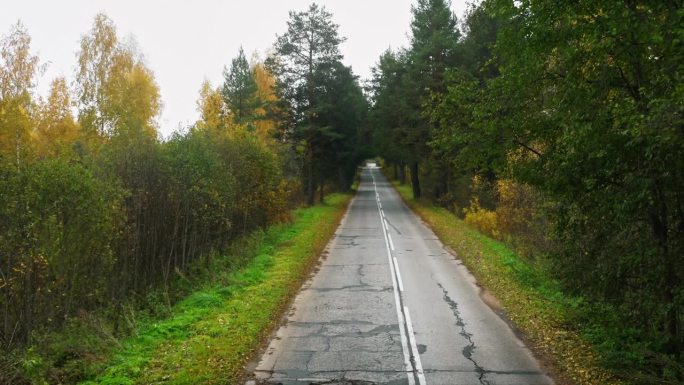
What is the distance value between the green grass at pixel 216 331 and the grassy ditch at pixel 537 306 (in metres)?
5.49

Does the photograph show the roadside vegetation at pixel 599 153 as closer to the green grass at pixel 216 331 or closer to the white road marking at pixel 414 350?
the white road marking at pixel 414 350

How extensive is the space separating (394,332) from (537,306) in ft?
13.4

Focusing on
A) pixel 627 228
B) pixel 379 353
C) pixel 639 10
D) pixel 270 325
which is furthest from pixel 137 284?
pixel 639 10

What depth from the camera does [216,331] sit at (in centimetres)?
1058

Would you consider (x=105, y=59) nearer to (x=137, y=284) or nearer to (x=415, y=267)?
(x=137, y=284)

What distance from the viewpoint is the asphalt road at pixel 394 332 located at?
869cm

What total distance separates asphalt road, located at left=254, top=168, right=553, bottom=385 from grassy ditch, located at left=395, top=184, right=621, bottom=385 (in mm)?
428

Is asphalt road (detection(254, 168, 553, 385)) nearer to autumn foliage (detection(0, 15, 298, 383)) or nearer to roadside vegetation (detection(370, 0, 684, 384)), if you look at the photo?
roadside vegetation (detection(370, 0, 684, 384))

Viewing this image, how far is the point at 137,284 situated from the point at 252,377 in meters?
10.3

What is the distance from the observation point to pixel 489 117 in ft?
32.1

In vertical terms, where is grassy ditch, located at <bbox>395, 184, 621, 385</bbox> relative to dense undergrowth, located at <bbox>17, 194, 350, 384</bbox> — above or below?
below

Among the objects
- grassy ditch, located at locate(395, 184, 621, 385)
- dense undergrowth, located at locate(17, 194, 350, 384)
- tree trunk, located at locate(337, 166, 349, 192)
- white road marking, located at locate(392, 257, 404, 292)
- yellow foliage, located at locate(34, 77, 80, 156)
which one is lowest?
grassy ditch, located at locate(395, 184, 621, 385)

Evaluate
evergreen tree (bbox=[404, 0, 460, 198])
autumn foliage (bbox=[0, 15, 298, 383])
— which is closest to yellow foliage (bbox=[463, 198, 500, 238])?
evergreen tree (bbox=[404, 0, 460, 198])

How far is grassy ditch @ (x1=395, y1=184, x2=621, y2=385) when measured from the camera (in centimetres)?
892
